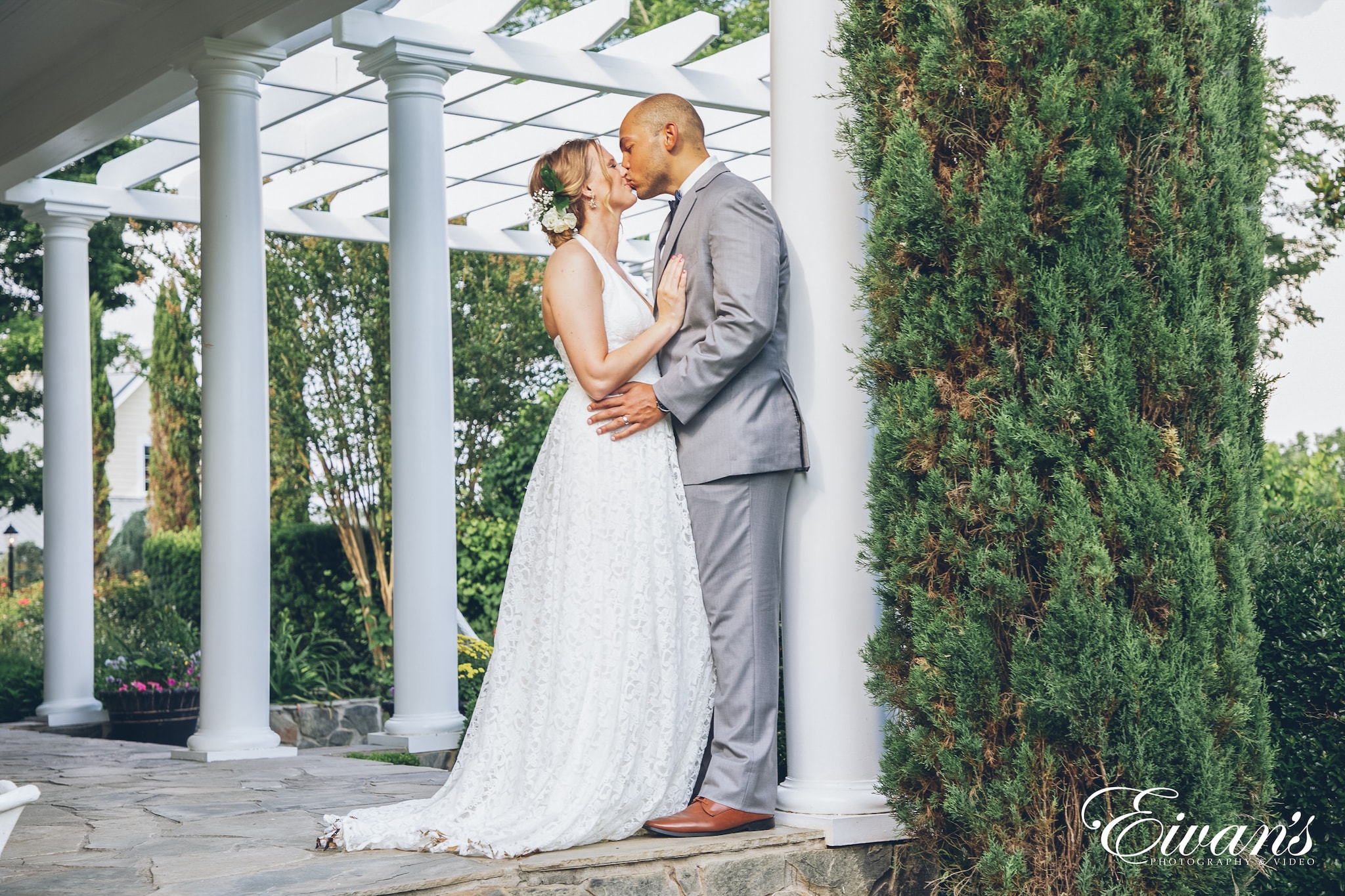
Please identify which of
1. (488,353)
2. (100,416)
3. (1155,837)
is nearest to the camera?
(1155,837)

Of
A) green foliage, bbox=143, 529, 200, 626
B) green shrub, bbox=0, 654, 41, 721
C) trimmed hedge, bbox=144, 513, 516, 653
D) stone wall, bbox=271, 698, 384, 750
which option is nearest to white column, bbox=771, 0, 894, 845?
stone wall, bbox=271, 698, 384, 750

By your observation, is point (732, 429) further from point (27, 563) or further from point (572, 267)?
point (27, 563)

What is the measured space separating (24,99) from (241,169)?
3107mm

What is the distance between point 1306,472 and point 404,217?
708 inches

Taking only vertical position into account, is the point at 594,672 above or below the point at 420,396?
below

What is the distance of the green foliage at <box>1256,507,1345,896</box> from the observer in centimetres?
454

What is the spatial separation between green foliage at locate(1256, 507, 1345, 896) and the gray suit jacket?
1841 millimetres

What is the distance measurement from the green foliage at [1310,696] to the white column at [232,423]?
513 centimetres

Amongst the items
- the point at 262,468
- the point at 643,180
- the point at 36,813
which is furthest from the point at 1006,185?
the point at 262,468

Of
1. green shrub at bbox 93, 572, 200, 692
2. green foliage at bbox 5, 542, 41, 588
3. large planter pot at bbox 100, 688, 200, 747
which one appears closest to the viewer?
large planter pot at bbox 100, 688, 200, 747

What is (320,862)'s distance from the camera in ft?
12.6

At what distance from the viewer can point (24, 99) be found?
378 inches

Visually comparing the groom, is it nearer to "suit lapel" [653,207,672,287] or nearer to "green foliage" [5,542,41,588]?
"suit lapel" [653,207,672,287]

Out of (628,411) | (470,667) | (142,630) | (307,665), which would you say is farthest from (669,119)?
(142,630)
